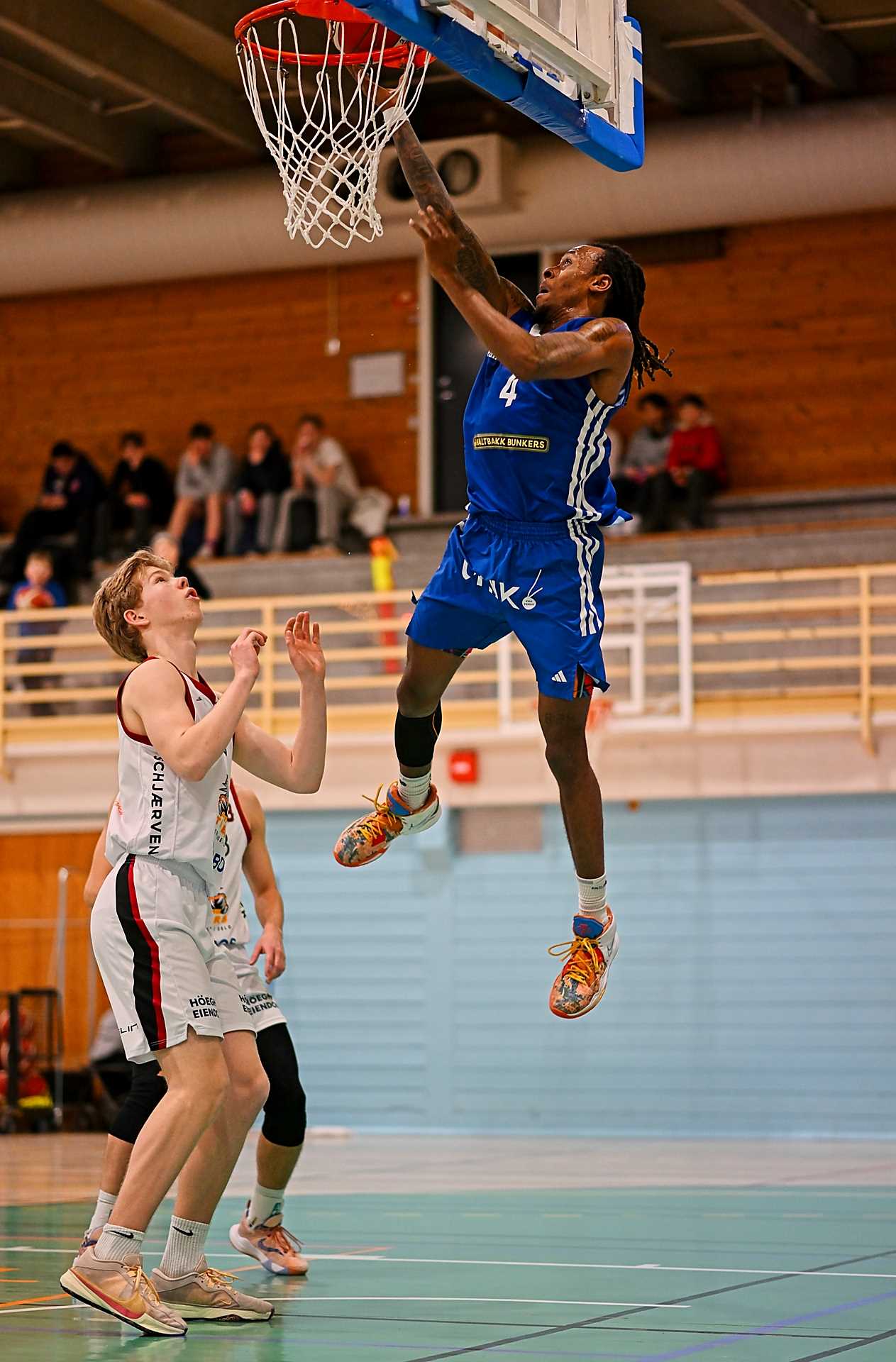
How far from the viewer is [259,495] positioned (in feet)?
61.5

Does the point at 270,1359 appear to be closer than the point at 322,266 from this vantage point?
Yes

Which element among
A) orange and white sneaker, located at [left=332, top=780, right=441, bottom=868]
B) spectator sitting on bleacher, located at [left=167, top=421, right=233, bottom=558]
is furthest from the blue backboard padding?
spectator sitting on bleacher, located at [left=167, top=421, right=233, bottom=558]

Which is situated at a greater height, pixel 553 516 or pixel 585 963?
pixel 553 516

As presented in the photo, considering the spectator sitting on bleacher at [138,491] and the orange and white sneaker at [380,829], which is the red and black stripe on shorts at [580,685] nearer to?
the orange and white sneaker at [380,829]

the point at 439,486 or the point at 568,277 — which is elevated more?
the point at 439,486

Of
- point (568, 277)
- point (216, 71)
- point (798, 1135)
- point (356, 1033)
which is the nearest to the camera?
point (568, 277)

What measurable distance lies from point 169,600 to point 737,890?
1030cm

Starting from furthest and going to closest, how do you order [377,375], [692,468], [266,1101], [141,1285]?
[377,375] < [692,468] < [266,1101] < [141,1285]

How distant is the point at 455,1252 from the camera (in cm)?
708

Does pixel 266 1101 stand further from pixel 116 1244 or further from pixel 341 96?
pixel 341 96

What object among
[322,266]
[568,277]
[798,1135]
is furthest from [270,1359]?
[322,266]

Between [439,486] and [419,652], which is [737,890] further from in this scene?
[419,652]

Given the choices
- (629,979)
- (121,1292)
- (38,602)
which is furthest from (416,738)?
(38,602)

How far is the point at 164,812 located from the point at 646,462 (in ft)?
41.8
